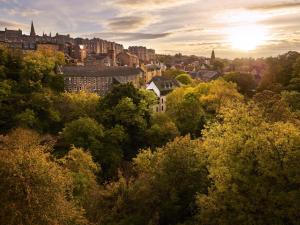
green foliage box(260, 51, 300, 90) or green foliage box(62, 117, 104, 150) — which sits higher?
green foliage box(260, 51, 300, 90)

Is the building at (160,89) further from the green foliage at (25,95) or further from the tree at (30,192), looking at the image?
the tree at (30,192)

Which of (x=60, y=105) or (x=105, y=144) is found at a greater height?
(x=60, y=105)

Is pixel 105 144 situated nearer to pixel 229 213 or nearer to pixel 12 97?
pixel 12 97

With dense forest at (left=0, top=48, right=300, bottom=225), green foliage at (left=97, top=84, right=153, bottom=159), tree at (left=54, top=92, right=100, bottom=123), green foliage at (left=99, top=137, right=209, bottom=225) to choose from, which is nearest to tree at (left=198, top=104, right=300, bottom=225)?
dense forest at (left=0, top=48, right=300, bottom=225)

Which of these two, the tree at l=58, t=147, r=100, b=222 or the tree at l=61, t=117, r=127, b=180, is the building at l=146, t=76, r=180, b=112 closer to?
the tree at l=61, t=117, r=127, b=180

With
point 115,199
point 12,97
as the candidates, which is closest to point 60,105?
point 12,97

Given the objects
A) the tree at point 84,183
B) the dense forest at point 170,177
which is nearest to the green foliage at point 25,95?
A: the dense forest at point 170,177

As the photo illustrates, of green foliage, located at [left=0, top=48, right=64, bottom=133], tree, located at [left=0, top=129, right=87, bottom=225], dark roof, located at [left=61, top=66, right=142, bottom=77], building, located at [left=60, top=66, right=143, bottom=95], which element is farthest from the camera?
dark roof, located at [left=61, top=66, right=142, bottom=77]
